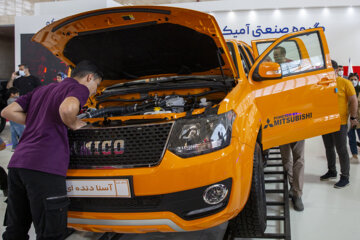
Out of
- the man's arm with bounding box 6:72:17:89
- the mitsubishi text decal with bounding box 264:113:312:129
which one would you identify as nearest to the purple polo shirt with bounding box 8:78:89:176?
the mitsubishi text decal with bounding box 264:113:312:129

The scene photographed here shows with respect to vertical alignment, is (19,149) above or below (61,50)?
below

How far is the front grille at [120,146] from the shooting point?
70.6 inches

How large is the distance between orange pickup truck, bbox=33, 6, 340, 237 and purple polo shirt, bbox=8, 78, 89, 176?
5.4 inches

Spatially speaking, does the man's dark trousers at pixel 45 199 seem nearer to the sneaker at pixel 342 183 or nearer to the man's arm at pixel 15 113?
the man's arm at pixel 15 113

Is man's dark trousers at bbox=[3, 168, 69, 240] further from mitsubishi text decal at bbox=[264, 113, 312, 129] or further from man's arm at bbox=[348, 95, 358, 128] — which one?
man's arm at bbox=[348, 95, 358, 128]

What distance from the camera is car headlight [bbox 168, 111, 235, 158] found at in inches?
69.0

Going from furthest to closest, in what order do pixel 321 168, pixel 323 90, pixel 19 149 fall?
pixel 321 168 < pixel 323 90 < pixel 19 149

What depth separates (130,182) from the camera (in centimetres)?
175

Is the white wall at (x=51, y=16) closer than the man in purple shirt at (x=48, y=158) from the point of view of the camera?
No

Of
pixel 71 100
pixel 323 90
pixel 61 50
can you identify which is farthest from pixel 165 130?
pixel 323 90

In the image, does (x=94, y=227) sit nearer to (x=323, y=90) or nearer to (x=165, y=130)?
(x=165, y=130)

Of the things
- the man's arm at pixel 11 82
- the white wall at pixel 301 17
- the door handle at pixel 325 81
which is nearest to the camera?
the door handle at pixel 325 81

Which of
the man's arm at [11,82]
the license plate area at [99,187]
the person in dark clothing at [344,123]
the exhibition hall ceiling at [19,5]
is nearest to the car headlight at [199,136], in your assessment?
the license plate area at [99,187]

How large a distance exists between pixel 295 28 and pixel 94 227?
32.0ft
